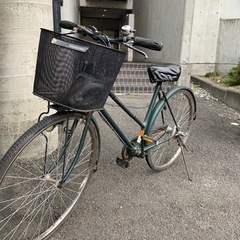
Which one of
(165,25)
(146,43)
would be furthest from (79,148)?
(165,25)

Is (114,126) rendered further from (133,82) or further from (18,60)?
(133,82)

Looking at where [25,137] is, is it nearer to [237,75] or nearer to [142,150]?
[142,150]

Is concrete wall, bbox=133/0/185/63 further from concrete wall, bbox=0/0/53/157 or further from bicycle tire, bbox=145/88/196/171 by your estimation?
concrete wall, bbox=0/0/53/157

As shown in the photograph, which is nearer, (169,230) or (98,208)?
(169,230)

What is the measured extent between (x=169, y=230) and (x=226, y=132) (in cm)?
221

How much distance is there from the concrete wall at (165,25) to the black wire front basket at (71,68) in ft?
16.4

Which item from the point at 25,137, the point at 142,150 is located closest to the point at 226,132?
the point at 142,150

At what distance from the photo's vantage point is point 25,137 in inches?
60.6

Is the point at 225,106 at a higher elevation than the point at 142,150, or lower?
lower

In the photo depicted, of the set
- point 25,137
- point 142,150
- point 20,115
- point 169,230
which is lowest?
point 169,230

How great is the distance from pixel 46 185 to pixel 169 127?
4.19ft

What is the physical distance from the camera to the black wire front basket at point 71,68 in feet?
4.79

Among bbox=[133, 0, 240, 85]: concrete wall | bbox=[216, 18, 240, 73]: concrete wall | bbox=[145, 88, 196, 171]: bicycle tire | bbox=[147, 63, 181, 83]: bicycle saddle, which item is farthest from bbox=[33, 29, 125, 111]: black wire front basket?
bbox=[216, 18, 240, 73]: concrete wall

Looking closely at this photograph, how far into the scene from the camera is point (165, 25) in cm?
737
